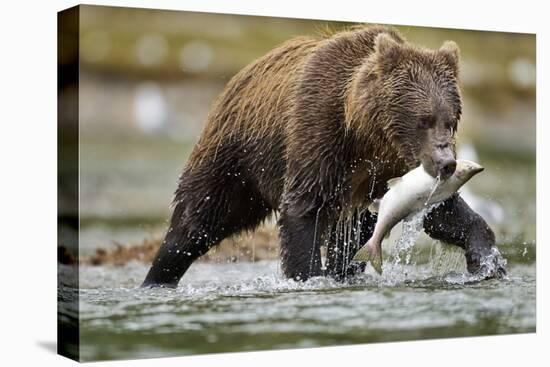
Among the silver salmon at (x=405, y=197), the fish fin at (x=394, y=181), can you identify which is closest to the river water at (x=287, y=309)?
the silver salmon at (x=405, y=197)

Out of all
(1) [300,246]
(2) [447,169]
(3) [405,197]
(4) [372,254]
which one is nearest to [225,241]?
(1) [300,246]

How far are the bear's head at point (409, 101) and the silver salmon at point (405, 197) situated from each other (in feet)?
0.34

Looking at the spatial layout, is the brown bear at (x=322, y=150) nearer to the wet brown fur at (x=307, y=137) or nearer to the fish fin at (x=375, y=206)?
the wet brown fur at (x=307, y=137)

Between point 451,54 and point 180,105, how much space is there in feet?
8.00

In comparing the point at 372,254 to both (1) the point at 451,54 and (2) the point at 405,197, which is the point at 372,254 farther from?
(1) the point at 451,54

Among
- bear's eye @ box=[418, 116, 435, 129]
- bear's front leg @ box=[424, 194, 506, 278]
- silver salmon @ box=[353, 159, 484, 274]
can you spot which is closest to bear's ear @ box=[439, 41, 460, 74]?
bear's eye @ box=[418, 116, 435, 129]

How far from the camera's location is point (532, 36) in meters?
12.1

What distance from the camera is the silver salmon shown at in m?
10.4

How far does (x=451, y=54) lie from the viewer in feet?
35.7

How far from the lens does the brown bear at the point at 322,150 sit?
417 inches

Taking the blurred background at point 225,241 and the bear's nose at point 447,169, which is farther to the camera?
the bear's nose at point 447,169

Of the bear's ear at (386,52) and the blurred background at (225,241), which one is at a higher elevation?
the bear's ear at (386,52)

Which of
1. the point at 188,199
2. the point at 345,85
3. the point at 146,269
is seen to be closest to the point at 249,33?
the point at 345,85

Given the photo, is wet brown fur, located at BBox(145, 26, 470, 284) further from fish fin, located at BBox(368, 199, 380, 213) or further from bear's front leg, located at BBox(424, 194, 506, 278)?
bear's front leg, located at BBox(424, 194, 506, 278)
